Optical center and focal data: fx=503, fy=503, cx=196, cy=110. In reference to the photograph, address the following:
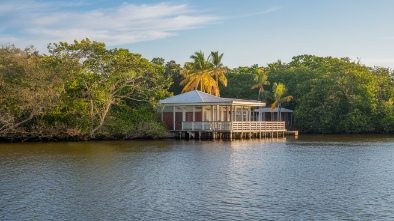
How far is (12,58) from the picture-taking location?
40281 millimetres

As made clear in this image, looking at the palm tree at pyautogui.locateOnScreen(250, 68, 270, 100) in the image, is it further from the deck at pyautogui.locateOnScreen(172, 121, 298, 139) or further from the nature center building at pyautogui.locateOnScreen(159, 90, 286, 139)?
the deck at pyautogui.locateOnScreen(172, 121, 298, 139)

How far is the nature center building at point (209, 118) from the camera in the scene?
45.7m

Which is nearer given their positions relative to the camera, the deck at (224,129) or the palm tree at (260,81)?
the deck at (224,129)

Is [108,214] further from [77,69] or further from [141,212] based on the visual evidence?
[77,69]

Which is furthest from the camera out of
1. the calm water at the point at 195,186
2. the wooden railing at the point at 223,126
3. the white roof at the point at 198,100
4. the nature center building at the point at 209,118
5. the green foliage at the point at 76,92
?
the white roof at the point at 198,100

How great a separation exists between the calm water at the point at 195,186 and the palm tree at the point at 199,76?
30061 millimetres

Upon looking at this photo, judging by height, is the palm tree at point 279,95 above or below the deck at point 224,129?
above

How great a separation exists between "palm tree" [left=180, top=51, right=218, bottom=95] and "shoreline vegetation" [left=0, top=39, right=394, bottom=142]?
16cm

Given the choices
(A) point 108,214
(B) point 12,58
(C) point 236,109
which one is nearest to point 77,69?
(B) point 12,58

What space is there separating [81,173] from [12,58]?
69.3ft

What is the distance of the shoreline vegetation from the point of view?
131ft

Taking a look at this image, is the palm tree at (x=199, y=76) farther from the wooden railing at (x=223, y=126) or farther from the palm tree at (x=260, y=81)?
the wooden railing at (x=223, y=126)

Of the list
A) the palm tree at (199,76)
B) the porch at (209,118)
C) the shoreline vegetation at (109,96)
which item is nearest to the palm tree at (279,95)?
the shoreline vegetation at (109,96)

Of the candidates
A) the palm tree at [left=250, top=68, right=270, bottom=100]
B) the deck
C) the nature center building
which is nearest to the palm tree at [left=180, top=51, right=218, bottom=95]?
the palm tree at [left=250, top=68, right=270, bottom=100]
